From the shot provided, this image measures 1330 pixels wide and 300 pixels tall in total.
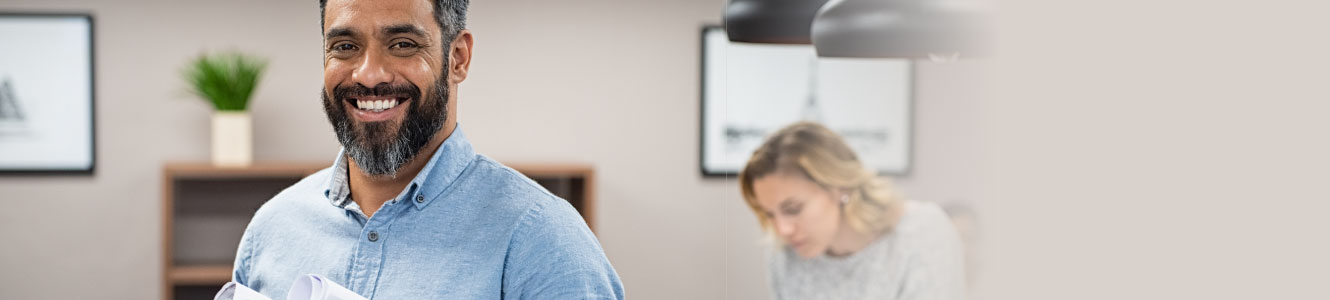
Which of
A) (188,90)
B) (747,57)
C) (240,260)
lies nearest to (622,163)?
(188,90)

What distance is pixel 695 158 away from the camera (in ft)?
12.0

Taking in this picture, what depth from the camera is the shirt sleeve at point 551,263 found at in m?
1.04

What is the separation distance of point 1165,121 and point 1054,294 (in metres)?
0.02

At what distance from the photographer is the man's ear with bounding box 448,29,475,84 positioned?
1.11m

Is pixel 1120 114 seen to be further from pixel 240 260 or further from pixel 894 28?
pixel 240 260

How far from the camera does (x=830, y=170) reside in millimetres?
156

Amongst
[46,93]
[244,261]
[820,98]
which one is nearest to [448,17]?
[244,261]

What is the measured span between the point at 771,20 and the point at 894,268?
0.14m

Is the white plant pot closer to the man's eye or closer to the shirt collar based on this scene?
the shirt collar

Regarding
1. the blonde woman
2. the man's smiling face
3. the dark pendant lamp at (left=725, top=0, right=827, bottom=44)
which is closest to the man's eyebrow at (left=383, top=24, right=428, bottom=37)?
the man's smiling face

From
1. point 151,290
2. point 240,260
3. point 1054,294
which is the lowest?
point 151,290

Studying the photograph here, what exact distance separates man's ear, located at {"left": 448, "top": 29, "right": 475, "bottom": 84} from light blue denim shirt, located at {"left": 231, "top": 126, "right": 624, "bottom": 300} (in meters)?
0.07

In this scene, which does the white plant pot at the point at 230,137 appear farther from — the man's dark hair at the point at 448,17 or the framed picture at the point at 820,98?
the framed picture at the point at 820,98

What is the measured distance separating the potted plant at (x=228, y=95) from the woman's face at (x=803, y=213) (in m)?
3.22
